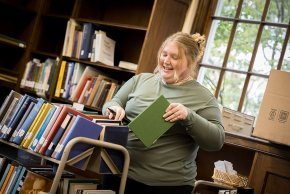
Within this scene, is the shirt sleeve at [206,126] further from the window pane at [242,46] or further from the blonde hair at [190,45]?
the window pane at [242,46]

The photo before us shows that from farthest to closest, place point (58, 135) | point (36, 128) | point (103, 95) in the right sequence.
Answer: point (103, 95)
point (36, 128)
point (58, 135)

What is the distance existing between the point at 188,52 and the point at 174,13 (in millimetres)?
1172

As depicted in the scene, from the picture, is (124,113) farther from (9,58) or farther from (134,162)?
(9,58)

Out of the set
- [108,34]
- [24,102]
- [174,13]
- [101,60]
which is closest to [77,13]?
[108,34]

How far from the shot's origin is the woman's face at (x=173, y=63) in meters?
2.19

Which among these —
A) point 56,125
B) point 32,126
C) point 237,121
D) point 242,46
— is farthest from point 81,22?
point 56,125

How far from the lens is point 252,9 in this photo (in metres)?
3.23

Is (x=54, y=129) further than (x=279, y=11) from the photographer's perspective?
No

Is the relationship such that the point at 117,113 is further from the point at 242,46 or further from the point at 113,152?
the point at 242,46

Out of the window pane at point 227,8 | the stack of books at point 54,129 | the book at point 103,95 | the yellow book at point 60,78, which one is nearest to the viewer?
the stack of books at point 54,129

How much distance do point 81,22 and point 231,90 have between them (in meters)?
1.48

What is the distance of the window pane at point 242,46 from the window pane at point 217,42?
78 mm

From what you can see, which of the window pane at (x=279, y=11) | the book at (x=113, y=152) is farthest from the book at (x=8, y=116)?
the window pane at (x=279, y=11)

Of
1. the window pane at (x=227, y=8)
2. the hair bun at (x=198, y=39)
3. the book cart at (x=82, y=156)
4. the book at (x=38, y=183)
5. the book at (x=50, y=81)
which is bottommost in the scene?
the book at (x=38, y=183)
